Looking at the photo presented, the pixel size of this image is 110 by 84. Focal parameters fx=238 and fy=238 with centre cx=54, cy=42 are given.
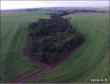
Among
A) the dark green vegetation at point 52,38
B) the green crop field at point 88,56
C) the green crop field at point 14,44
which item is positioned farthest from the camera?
the dark green vegetation at point 52,38

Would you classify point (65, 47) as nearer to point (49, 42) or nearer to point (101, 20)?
point (49, 42)

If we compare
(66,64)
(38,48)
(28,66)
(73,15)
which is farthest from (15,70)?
(73,15)

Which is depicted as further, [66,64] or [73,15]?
[73,15]

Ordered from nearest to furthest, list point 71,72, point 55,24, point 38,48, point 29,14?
1. point 71,72
2. point 38,48
3. point 55,24
4. point 29,14

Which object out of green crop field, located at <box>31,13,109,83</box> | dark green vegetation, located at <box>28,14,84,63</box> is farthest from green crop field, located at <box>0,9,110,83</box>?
dark green vegetation, located at <box>28,14,84,63</box>

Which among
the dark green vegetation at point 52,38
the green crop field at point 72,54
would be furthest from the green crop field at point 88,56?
the dark green vegetation at point 52,38

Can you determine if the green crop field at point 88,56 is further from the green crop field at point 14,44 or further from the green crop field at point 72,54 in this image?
the green crop field at point 14,44

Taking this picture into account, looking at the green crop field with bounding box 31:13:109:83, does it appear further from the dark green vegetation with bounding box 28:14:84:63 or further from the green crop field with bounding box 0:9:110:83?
the dark green vegetation with bounding box 28:14:84:63

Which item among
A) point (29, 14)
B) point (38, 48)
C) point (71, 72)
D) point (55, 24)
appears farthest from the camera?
point (29, 14)
